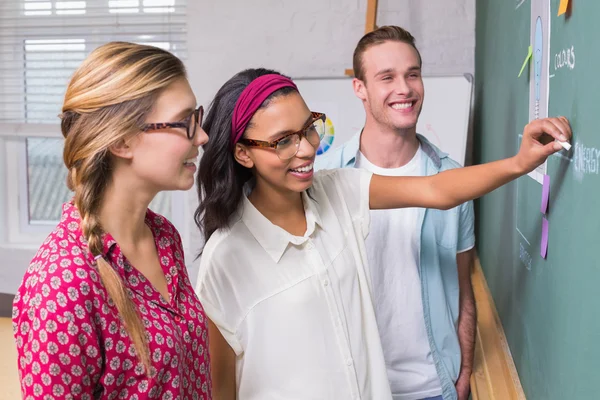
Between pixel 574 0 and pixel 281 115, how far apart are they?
577 millimetres

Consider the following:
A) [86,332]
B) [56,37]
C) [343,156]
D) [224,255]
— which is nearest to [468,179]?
[224,255]

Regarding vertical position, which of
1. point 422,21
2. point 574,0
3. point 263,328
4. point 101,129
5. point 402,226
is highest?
point 422,21

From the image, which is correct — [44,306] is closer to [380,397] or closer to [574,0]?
[380,397]

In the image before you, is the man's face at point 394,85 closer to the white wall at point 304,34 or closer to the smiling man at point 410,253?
the smiling man at point 410,253

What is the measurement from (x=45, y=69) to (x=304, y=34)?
1.55 m

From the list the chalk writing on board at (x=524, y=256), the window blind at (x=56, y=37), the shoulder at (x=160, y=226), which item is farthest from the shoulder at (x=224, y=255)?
the window blind at (x=56, y=37)

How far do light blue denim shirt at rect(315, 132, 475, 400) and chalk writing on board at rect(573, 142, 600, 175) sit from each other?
2.83ft

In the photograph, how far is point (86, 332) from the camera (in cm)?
97

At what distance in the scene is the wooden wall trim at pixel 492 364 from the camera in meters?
1.71

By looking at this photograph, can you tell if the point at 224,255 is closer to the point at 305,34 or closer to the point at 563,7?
the point at 563,7

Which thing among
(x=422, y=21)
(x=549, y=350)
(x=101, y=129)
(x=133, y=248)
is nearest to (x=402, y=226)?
(x=549, y=350)

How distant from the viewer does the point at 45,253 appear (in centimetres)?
102

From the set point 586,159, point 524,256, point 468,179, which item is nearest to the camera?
point 586,159

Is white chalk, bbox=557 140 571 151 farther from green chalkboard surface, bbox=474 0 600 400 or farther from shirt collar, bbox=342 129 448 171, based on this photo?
shirt collar, bbox=342 129 448 171
